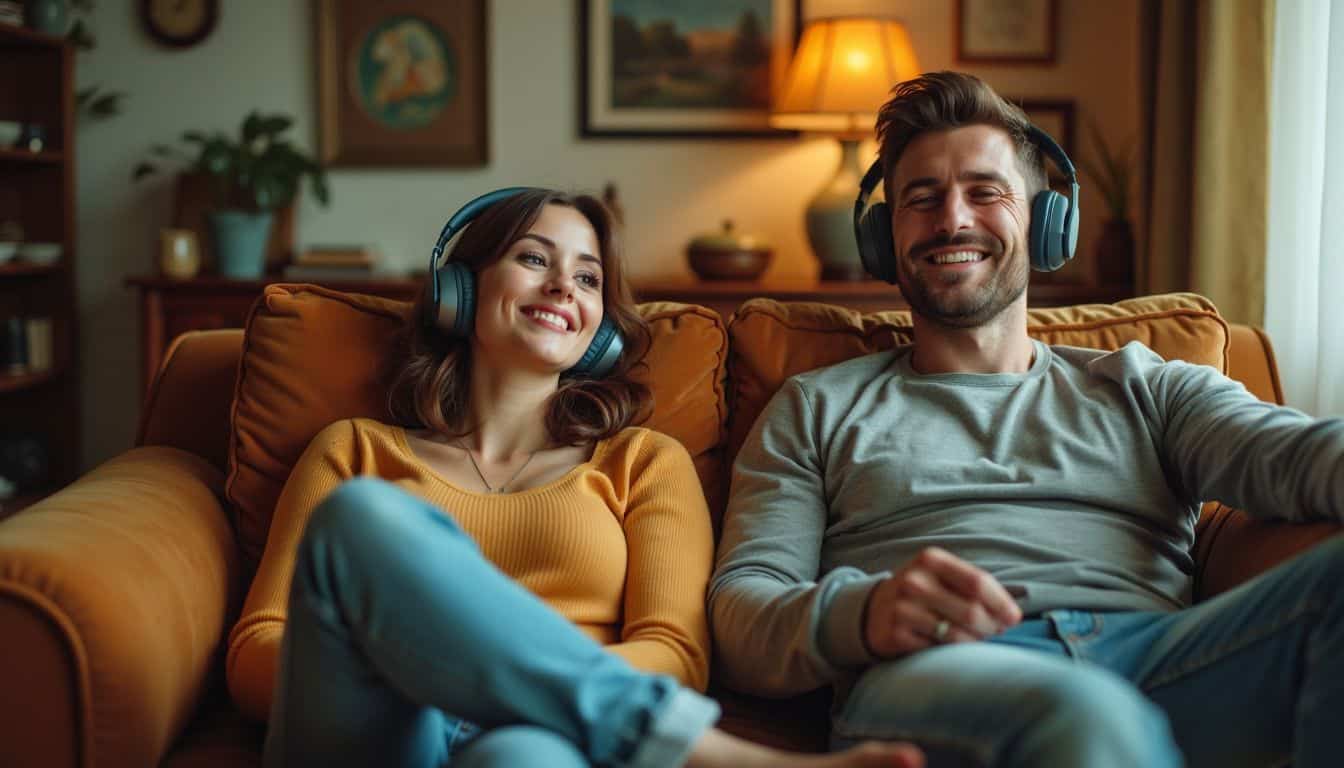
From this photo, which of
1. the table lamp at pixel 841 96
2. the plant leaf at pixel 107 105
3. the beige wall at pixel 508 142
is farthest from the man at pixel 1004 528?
the plant leaf at pixel 107 105

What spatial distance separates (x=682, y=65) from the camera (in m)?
3.77

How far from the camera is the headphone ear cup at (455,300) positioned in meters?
1.69

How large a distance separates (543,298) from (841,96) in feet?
6.27

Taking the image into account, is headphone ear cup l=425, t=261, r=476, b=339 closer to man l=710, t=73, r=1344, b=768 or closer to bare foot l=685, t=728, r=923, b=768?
man l=710, t=73, r=1344, b=768

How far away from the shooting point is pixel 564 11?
149 inches

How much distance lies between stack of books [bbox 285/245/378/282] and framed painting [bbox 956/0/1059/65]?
5.98 feet

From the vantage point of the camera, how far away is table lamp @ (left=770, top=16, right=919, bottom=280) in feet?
11.1

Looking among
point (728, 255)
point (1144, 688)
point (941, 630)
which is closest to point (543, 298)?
point (941, 630)

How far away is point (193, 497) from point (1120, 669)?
1.17m

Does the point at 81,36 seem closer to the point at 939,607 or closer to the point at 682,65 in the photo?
the point at 682,65

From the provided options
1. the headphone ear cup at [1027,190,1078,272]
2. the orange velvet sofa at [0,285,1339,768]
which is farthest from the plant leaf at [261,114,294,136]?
the headphone ear cup at [1027,190,1078,272]

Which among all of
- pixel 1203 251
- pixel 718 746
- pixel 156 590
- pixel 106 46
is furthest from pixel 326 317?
pixel 106 46

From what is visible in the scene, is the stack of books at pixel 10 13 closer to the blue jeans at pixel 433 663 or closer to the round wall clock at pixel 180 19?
the round wall clock at pixel 180 19

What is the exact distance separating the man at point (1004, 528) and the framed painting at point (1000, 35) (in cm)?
207
